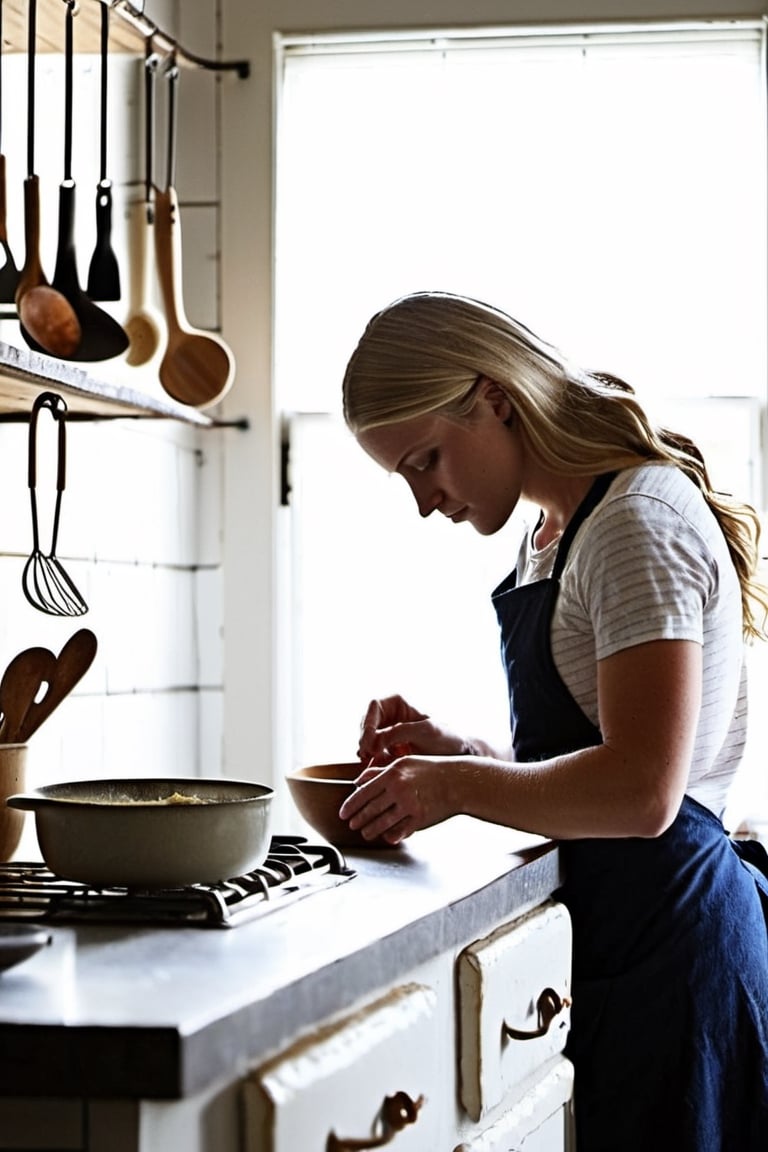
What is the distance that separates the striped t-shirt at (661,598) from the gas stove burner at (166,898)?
1.28 feet

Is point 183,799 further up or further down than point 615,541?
further down

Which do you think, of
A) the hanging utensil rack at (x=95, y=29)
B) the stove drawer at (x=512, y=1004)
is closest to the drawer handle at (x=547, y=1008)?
the stove drawer at (x=512, y=1004)

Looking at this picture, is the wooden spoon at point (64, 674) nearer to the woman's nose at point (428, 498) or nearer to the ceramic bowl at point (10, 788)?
the ceramic bowl at point (10, 788)

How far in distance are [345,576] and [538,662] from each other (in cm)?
114

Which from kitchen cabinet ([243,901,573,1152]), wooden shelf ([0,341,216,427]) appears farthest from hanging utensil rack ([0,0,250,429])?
kitchen cabinet ([243,901,573,1152])

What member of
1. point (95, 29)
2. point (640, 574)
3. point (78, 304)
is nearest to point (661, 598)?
point (640, 574)

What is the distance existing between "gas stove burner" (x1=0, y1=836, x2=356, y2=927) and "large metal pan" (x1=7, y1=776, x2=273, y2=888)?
0.02m

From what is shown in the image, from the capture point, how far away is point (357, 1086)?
1186mm

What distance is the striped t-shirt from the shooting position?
63.6 inches

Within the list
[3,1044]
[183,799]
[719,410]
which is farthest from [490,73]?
[3,1044]

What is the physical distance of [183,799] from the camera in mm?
1545

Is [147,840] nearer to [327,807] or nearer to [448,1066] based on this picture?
[448,1066]

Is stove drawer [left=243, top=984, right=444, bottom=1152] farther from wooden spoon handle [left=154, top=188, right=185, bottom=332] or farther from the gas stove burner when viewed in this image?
wooden spoon handle [left=154, top=188, right=185, bottom=332]

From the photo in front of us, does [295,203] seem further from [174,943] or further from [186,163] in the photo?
[174,943]
